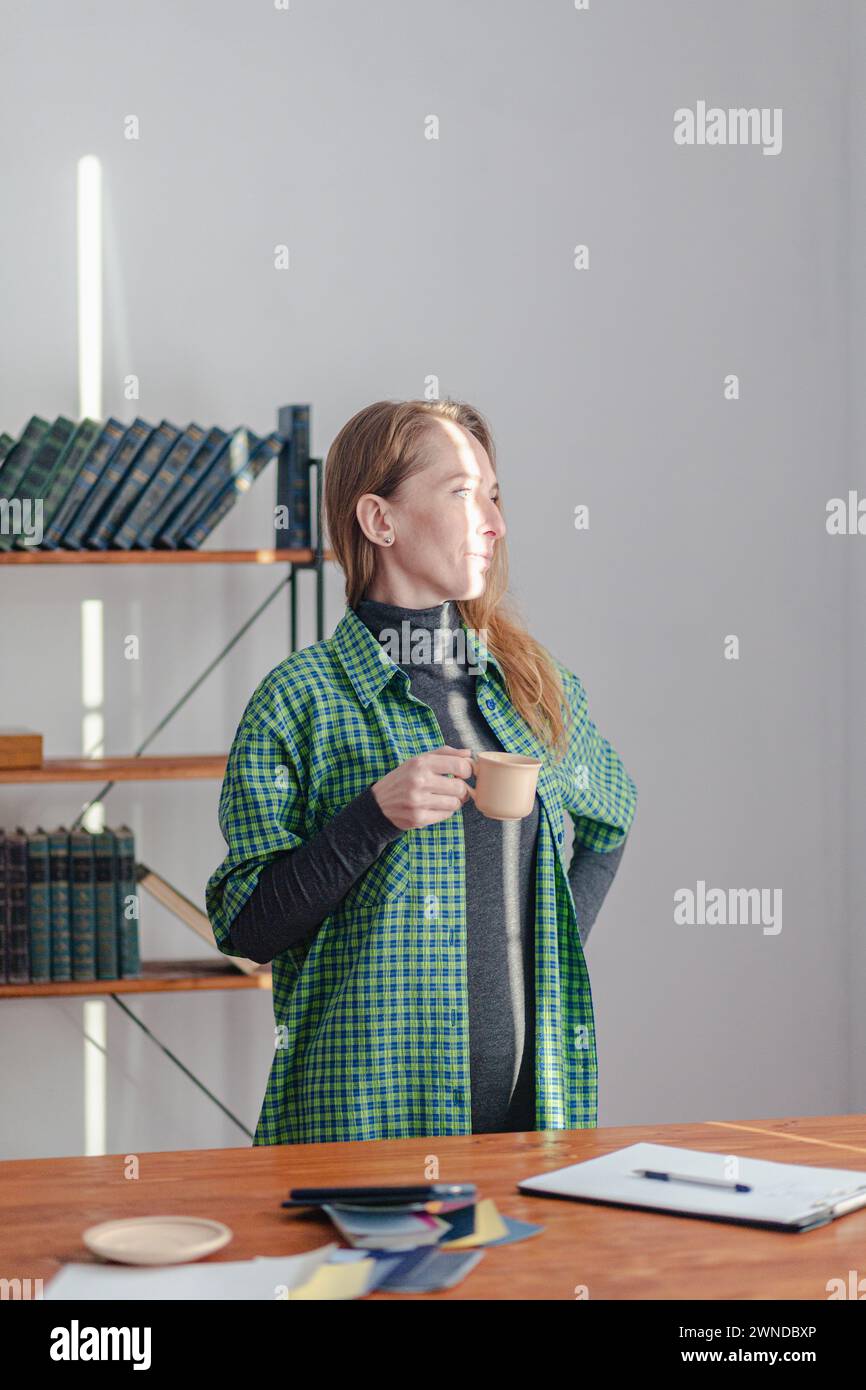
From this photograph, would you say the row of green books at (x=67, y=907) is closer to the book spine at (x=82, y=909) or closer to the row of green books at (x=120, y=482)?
the book spine at (x=82, y=909)

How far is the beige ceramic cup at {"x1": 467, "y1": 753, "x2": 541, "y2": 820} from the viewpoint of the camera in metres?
1.48

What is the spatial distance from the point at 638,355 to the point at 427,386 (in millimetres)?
473

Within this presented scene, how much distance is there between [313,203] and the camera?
311cm

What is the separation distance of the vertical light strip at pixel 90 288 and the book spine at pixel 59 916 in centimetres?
89

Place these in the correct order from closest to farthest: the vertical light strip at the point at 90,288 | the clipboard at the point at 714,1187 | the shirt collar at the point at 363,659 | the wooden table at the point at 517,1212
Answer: the wooden table at the point at 517,1212, the clipboard at the point at 714,1187, the shirt collar at the point at 363,659, the vertical light strip at the point at 90,288

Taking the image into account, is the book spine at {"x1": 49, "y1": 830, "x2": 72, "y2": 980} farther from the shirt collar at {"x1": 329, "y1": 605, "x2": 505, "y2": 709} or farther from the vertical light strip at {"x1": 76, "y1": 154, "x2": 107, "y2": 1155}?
the shirt collar at {"x1": 329, "y1": 605, "x2": 505, "y2": 709}

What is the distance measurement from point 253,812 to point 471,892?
264 millimetres

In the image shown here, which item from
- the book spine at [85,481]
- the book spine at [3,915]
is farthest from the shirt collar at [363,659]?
the book spine at [3,915]

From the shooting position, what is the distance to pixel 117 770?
2781mm

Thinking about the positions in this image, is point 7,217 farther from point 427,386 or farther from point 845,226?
point 845,226

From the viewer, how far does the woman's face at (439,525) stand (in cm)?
179

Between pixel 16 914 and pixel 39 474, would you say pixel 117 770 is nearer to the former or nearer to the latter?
pixel 16 914

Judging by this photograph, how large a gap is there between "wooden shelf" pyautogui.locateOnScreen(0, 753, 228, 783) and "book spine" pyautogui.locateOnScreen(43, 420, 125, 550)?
0.41m

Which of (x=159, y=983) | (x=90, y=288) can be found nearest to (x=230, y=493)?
(x=90, y=288)
